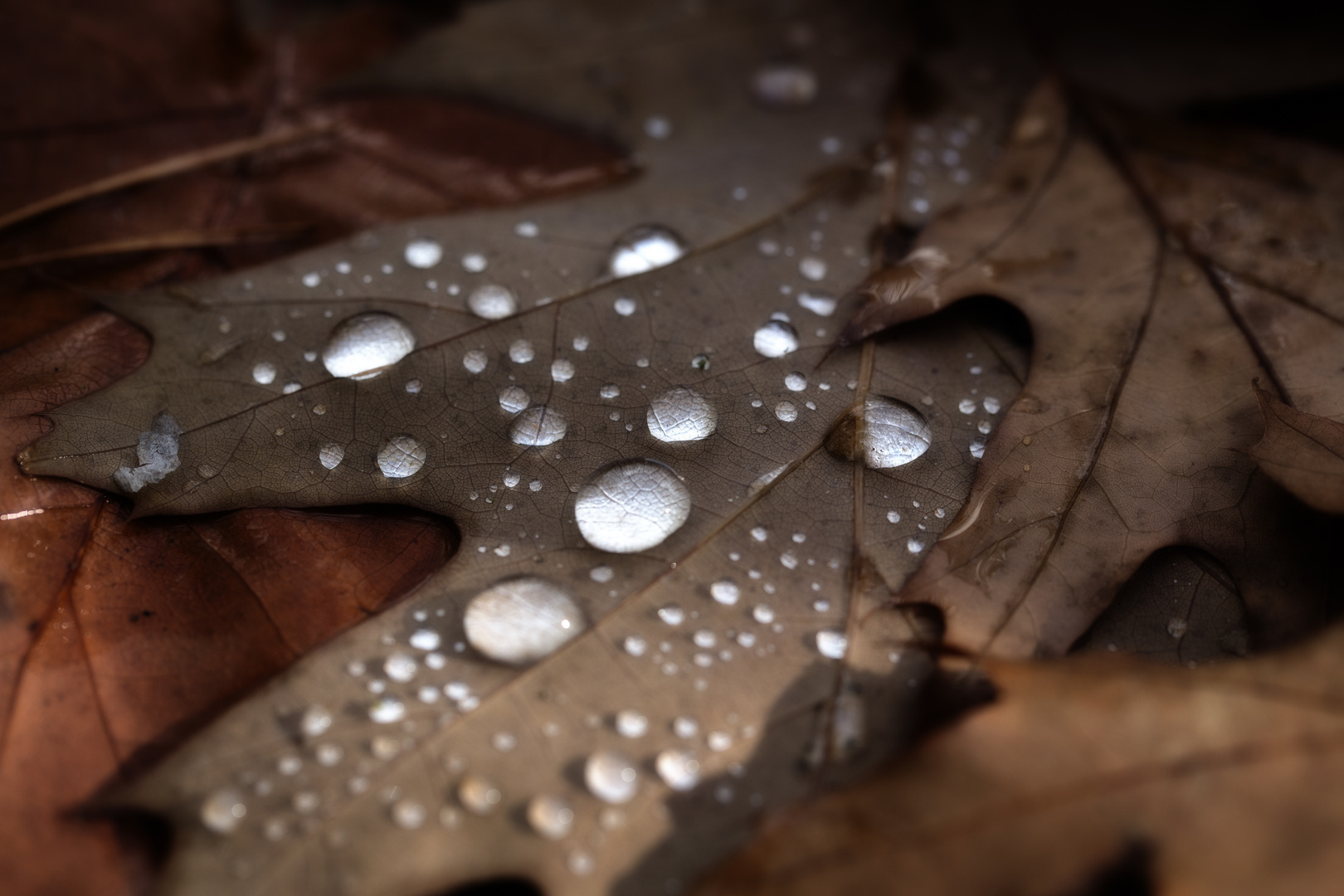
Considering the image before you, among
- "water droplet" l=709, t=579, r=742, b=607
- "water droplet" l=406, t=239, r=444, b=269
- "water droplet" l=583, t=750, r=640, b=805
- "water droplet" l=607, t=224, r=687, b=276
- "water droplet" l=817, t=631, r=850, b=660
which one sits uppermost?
"water droplet" l=607, t=224, r=687, b=276

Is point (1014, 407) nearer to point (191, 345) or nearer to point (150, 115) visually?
point (191, 345)

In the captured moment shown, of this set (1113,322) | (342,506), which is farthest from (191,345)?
(1113,322)

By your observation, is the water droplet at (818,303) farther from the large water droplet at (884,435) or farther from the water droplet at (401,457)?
the water droplet at (401,457)

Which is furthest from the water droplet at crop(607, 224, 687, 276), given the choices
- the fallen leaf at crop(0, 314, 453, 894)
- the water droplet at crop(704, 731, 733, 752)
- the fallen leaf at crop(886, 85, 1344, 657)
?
the water droplet at crop(704, 731, 733, 752)

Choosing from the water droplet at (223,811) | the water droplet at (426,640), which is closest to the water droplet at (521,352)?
the water droplet at (426,640)

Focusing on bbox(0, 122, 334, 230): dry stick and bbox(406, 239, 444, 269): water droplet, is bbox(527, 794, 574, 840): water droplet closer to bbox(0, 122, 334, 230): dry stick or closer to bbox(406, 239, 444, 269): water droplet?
bbox(406, 239, 444, 269): water droplet

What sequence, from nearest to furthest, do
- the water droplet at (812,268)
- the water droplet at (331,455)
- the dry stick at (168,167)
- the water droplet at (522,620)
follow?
the water droplet at (522,620) < the water droplet at (331,455) < the water droplet at (812,268) < the dry stick at (168,167)
